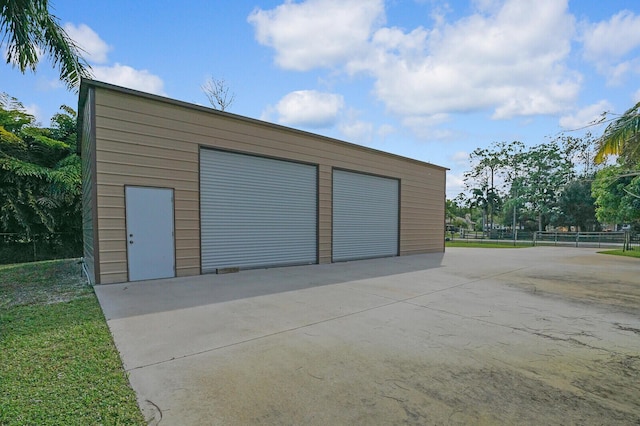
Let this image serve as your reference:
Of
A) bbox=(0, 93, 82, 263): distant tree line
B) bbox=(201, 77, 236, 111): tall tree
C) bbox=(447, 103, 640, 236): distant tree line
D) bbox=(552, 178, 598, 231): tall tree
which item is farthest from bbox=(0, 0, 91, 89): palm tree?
bbox=(552, 178, 598, 231): tall tree

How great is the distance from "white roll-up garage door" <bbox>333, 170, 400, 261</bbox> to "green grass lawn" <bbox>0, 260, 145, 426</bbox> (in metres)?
7.16

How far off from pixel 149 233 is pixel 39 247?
320 inches

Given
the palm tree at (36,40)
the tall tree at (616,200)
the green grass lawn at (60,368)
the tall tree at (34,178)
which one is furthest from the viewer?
the tall tree at (616,200)

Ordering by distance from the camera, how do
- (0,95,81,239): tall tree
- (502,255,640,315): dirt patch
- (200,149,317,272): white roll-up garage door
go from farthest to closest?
(0,95,81,239): tall tree → (200,149,317,272): white roll-up garage door → (502,255,640,315): dirt patch

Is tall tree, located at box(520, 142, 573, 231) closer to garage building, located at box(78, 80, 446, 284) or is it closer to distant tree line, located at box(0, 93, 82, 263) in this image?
garage building, located at box(78, 80, 446, 284)

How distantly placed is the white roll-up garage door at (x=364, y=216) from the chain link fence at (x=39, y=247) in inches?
395

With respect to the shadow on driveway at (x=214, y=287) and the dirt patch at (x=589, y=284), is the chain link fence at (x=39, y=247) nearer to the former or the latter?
the shadow on driveway at (x=214, y=287)

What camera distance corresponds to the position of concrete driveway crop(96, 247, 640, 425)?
2.16 metres

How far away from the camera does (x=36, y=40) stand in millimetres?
6953

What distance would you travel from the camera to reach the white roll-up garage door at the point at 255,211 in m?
7.79

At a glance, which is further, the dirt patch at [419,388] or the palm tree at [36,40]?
the palm tree at [36,40]

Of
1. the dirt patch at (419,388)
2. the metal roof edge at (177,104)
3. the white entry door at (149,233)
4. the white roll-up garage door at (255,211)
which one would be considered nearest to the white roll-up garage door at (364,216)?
the white roll-up garage door at (255,211)

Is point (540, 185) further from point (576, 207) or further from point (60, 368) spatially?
point (60, 368)

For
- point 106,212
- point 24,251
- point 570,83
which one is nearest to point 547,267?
point 570,83
